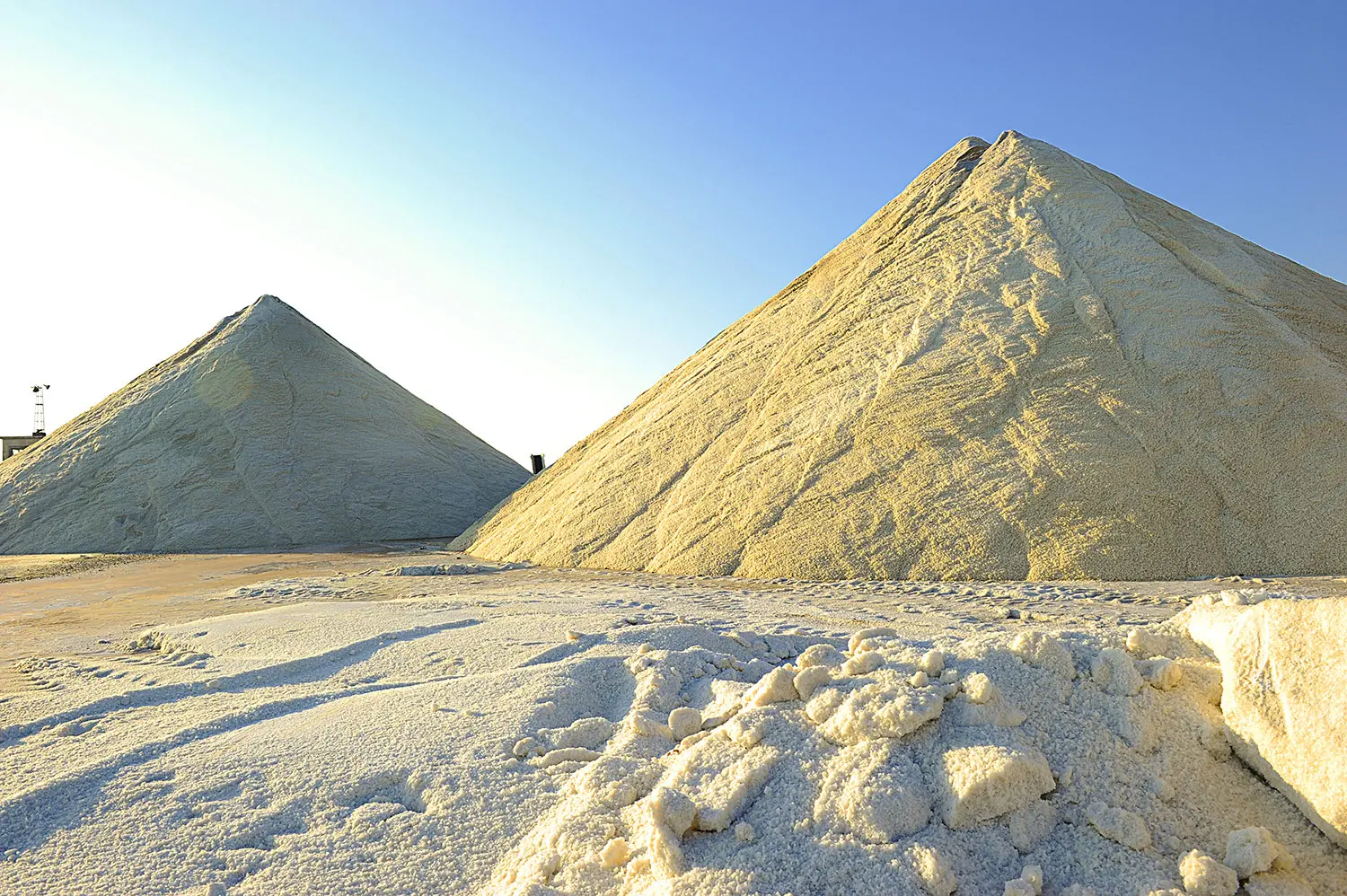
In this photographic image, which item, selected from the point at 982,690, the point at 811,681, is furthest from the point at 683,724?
the point at 982,690

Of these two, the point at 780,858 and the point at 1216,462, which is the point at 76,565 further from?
the point at 1216,462

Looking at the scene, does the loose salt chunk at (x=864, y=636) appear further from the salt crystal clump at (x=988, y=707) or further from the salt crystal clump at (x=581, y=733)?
the salt crystal clump at (x=581, y=733)

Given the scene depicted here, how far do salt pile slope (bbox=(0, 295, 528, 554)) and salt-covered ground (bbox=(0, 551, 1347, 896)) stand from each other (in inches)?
555

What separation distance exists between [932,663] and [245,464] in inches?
725

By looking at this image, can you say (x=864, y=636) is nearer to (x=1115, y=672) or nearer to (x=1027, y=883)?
(x=1115, y=672)

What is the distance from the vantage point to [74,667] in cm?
477

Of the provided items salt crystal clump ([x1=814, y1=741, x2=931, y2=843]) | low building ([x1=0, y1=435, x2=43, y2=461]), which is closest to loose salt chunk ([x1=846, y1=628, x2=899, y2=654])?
salt crystal clump ([x1=814, y1=741, x2=931, y2=843])

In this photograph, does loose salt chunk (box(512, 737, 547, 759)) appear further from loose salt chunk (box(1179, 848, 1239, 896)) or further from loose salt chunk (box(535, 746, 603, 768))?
loose salt chunk (box(1179, 848, 1239, 896))

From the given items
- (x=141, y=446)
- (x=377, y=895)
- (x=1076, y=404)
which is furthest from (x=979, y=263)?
(x=141, y=446)

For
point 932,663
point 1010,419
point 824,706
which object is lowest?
point 824,706

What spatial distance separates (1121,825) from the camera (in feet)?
6.30

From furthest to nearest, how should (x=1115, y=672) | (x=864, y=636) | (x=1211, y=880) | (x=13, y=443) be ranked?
(x=13, y=443) → (x=864, y=636) → (x=1115, y=672) → (x=1211, y=880)

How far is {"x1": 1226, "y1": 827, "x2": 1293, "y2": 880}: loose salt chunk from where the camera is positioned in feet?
5.85

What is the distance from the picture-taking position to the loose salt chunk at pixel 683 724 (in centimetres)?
264
